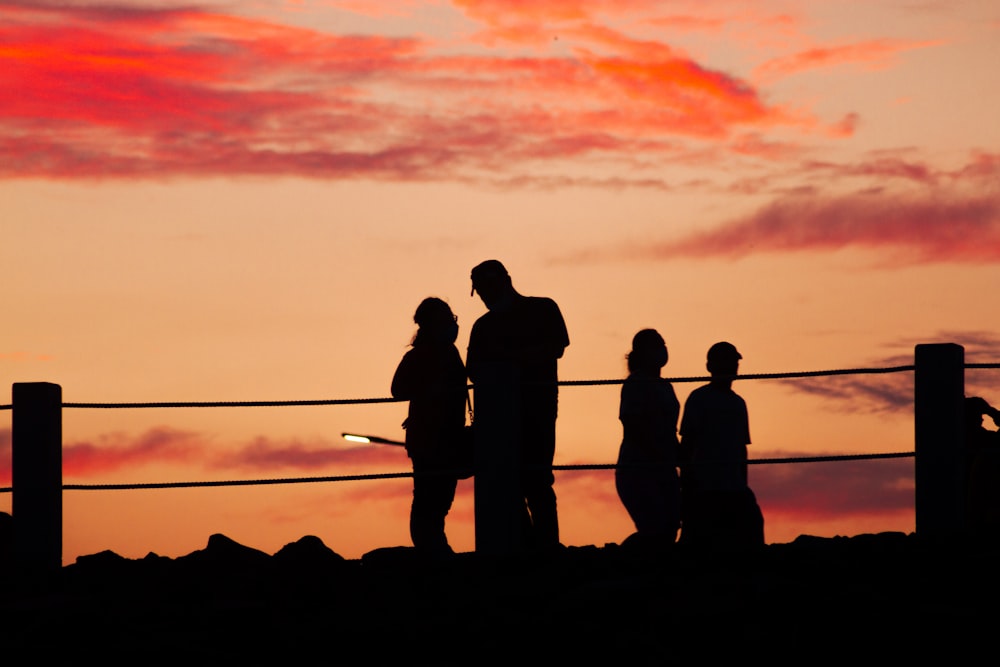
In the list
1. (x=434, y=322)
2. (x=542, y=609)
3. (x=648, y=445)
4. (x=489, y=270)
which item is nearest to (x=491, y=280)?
(x=489, y=270)

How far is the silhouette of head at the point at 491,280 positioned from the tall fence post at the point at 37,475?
2614 millimetres

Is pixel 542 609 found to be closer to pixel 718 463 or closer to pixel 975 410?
pixel 718 463

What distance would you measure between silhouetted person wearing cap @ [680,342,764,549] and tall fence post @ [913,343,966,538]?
922 millimetres

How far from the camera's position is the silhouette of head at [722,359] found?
28.3ft

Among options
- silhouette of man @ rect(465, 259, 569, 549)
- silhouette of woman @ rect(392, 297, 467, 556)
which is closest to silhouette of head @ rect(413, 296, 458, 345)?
silhouette of woman @ rect(392, 297, 467, 556)

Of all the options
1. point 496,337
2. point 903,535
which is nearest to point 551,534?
point 496,337

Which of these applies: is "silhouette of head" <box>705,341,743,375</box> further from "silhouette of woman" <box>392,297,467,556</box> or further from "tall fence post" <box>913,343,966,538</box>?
"silhouette of woman" <box>392,297,467,556</box>

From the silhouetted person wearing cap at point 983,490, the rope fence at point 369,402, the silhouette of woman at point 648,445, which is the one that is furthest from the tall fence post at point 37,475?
the silhouetted person wearing cap at point 983,490

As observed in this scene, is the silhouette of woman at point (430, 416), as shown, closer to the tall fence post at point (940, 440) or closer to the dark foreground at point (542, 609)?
the dark foreground at point (542, 609)

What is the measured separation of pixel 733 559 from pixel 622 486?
52.1 inches

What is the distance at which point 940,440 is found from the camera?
28.1ft

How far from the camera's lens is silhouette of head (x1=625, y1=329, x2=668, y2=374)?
8.86 meters

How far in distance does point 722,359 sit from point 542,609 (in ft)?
7.93

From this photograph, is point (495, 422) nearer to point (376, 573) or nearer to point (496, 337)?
point (496, 337)
